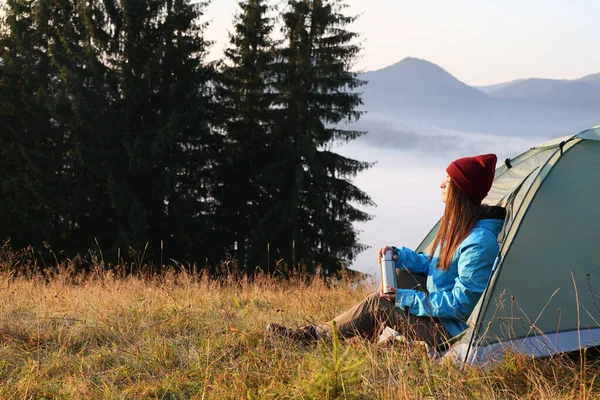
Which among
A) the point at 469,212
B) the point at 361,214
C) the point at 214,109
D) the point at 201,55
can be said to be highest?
the point at 201,55

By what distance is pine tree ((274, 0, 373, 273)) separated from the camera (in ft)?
77.2

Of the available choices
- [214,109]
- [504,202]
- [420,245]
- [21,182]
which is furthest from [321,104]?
[504,202]

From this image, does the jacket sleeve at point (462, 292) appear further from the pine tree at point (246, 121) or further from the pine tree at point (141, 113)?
the pine tree at point (246, 121)

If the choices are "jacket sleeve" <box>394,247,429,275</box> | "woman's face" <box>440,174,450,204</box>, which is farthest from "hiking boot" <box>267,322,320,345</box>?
"woman's face" <box>440,174,450,204</box>

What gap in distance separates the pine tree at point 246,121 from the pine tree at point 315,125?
909mm

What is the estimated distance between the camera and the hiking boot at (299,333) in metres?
4.60

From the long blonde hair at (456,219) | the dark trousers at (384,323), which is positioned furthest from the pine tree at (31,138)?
the long blonde hair at (456,219)

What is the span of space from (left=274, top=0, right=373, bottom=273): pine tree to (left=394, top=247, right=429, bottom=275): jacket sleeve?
1821 centimetres

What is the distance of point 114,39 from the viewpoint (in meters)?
23.7

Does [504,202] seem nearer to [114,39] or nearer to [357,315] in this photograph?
[357,315]

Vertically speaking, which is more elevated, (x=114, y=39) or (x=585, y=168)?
(x=114, y=39)

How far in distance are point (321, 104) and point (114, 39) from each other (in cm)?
789

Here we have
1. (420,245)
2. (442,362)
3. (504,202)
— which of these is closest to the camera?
(442,362)

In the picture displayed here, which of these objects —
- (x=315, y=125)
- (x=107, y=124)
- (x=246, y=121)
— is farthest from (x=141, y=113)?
(x=315, y=125)
